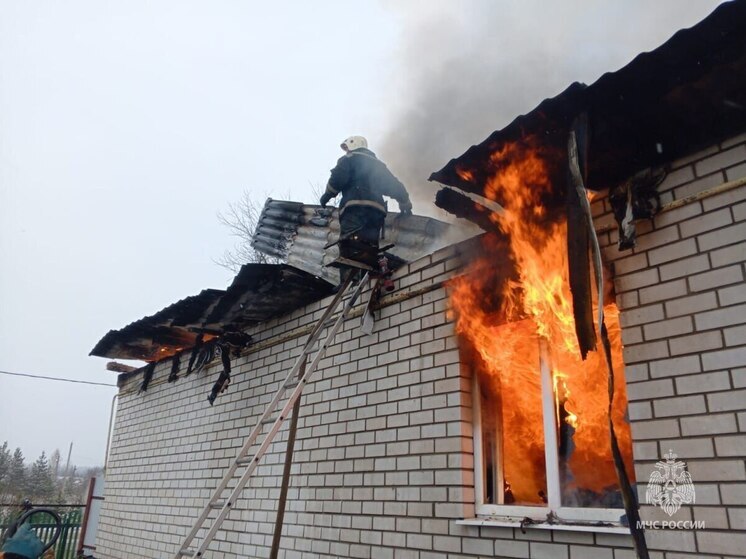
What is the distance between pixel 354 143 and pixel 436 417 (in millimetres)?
3342

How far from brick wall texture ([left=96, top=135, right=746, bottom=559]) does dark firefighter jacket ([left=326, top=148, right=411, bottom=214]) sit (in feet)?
3.77

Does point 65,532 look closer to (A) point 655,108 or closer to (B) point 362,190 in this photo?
(B) point 362,190

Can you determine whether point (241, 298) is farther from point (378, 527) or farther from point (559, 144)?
point (559, 144)

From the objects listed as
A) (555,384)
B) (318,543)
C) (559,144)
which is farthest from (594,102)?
(318,543)

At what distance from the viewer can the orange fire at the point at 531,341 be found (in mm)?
3391

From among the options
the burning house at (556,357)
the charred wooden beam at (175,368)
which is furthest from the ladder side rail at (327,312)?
the charred wooden beam at (175,368)

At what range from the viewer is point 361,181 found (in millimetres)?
5711

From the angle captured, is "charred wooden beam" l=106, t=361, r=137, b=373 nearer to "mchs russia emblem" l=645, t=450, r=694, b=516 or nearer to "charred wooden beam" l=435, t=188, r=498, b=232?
"charred wooden beam" l=435, t=188, r=498, b=232

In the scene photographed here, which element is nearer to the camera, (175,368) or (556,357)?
(556,357)

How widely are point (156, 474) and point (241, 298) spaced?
3511 mm

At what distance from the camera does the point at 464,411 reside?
3.86 meters

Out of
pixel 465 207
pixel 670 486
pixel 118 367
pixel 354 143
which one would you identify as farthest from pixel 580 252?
pixel 118 367

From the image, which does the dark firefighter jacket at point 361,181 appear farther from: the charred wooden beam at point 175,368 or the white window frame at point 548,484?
the charred wooden beam at point 175,368

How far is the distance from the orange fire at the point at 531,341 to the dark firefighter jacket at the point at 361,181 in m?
1.81
